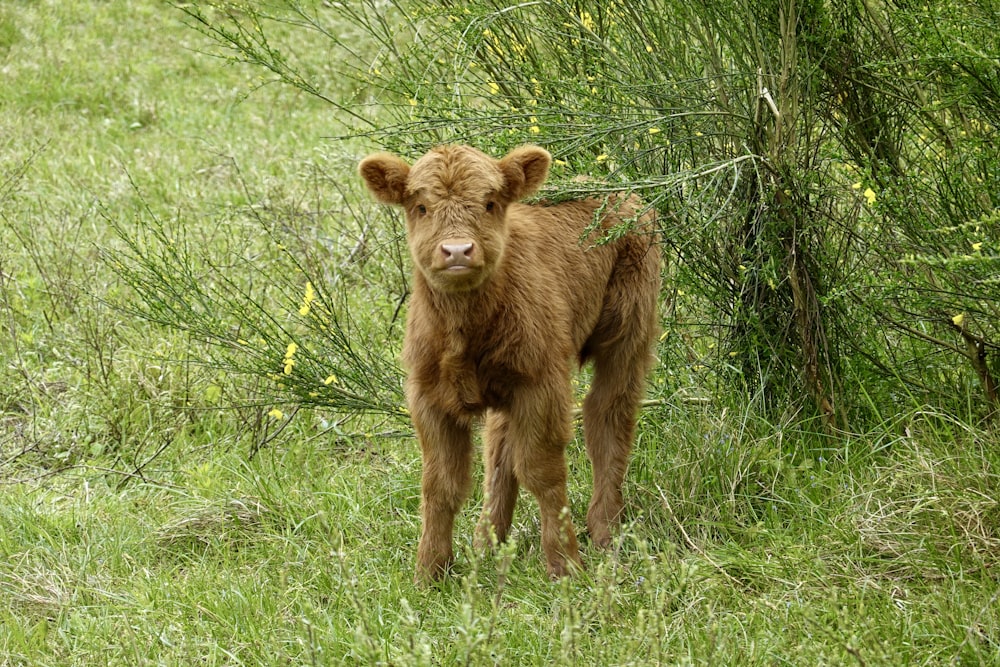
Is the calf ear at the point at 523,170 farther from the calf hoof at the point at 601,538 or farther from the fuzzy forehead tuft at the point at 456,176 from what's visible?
the calf hoof at the point at 601,538

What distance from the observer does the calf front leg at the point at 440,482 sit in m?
4.56

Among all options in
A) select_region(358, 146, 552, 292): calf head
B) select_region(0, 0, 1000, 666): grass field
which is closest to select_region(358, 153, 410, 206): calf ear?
select_region(358, 146, 552, 292): calf head

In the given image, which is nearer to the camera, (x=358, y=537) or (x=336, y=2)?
(x=358, y=537)

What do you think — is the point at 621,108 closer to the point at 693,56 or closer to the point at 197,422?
the point at 693,56

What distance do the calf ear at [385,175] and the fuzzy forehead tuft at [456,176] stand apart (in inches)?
2.5

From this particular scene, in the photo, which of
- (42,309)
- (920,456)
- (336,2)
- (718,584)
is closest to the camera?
(718,584)

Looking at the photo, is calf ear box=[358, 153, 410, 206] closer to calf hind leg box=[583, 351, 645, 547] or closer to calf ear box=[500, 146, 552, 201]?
calf ear box=[500, 146, 552, 201]

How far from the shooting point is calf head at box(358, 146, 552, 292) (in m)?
4.21

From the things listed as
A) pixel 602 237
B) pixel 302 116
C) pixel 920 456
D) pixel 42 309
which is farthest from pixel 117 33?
pixel 920 456

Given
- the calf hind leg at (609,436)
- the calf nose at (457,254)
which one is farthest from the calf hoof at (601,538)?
the calf nose at (457,254)

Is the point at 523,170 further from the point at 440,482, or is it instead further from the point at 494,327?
the point at 440,482

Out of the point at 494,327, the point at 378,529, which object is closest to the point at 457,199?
the point at 494,327

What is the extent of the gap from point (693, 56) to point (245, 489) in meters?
2.81

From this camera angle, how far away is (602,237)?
15.2 feet
